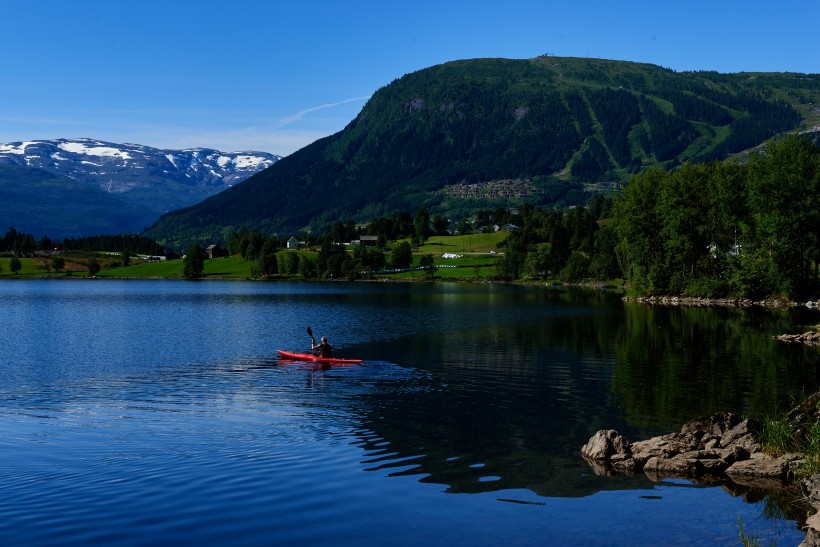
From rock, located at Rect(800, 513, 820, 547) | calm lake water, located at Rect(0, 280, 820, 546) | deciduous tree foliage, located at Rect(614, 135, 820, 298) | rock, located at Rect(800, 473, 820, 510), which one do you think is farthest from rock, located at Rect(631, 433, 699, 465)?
deciduous tree foliage, located at Rect(614, 135, 820, 298)

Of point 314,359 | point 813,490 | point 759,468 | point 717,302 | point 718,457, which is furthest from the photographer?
point 717,302

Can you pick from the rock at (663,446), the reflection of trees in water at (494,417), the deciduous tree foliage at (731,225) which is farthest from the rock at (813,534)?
the deciduous tree foliage at (731,225)

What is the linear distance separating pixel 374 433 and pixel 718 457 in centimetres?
1532

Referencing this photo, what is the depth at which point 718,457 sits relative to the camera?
31.7 metres

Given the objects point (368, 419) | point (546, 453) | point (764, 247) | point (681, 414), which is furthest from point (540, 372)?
point (764, 247)

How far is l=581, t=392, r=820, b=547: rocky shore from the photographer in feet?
96.8

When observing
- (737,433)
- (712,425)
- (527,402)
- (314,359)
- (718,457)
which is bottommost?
(527,402)

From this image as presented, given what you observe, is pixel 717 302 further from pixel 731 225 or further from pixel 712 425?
pixel 712 425

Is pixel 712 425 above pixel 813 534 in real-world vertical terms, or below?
above

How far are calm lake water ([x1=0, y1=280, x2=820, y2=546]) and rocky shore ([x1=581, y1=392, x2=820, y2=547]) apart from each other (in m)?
1.08

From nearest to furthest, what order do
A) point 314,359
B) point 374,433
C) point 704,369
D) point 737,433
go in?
1. point 737,433
2. point 374,433
3. point 704,369
4. point 314,359

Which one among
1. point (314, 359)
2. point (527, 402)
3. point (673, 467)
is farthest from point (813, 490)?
point (314, 359)

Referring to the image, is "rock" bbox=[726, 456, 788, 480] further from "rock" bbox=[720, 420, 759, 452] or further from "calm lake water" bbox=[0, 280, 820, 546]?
"calm lake water" bbox=[0, 280, 820, 546]

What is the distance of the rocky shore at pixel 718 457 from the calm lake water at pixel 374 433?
1077 mm
